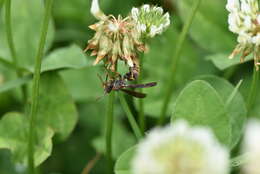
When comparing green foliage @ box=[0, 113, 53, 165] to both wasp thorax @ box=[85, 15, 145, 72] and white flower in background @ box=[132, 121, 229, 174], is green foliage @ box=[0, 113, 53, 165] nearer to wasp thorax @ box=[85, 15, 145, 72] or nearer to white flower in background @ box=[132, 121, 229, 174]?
wasp thorax @ box=[85, 15, 145, 72]

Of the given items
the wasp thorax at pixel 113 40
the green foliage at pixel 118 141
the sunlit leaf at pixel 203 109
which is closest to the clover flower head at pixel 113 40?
the wasp thorax at pixel 113 40

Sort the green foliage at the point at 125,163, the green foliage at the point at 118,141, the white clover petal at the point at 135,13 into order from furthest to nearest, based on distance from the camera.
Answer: the green foliage at the point at 118,141 → the white clover petal at the point at 135,13 → the green foliage at the point at 125,163

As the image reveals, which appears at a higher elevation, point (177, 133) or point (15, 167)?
point (177, 133)

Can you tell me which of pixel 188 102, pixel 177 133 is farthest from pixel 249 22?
pixel 177 133

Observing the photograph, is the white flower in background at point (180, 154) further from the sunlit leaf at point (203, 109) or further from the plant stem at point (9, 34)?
the plant stem at point (9, 34)

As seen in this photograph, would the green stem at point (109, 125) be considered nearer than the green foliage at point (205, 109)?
No

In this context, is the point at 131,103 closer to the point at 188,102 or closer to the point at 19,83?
the point at 19,83
